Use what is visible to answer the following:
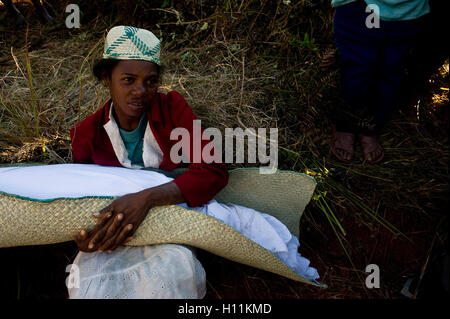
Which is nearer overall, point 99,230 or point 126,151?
point 99,230

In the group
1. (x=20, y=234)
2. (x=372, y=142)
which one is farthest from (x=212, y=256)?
(x=372, y=142)

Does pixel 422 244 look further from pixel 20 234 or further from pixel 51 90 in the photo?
pixel 51 90

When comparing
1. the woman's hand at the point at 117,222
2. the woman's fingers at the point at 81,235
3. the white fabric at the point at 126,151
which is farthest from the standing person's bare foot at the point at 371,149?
the woman's fingers at the point at 81,235

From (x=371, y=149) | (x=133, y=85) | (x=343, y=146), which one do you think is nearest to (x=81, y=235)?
(x=133, y=85)

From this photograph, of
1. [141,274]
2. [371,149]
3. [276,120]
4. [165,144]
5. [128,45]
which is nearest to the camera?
[141,274]

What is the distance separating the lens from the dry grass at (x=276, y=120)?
4.86 feet

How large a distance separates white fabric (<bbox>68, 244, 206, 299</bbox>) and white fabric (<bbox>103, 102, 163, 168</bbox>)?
0.44 m

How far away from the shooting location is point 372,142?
1.90 meters

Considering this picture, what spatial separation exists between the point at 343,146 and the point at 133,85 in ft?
4.28

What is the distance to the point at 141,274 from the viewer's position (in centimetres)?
103

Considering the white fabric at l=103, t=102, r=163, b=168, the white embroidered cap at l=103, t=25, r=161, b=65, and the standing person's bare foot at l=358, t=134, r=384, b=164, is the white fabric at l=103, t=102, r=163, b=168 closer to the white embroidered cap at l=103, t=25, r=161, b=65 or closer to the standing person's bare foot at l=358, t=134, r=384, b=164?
the white embroidered cap at l=103, t=25, r=161, b=65

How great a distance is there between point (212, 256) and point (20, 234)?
80cm

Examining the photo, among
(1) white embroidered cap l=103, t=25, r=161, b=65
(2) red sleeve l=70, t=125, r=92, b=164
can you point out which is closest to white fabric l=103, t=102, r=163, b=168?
Answer: (2) red sleeve l=70, t=125, r=92, b=164

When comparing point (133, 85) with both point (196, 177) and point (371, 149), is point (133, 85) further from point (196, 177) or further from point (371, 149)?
point (371, 149)
